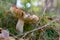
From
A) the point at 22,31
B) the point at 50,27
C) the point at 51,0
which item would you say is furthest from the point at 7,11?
the point at 51,0

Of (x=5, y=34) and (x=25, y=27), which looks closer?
(x=5, y=34)

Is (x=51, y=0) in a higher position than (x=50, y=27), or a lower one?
lower

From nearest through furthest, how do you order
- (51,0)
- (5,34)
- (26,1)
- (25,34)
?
(5,34), (25,34), (26,1), (51,0)

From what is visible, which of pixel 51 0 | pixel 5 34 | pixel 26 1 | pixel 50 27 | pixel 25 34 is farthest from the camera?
pixel 51 0

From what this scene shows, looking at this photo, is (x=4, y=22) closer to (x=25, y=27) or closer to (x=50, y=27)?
(x=25, y=27)

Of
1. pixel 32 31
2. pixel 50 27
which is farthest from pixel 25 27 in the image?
pixel 50 27

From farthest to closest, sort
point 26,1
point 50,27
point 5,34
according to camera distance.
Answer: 1. point 26,1
2. point 50,27
3. point 5,34

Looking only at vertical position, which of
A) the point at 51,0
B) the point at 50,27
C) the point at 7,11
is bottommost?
the point at 51,0

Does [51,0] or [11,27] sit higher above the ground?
[11,27]

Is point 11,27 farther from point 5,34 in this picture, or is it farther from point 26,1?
point 26,1
